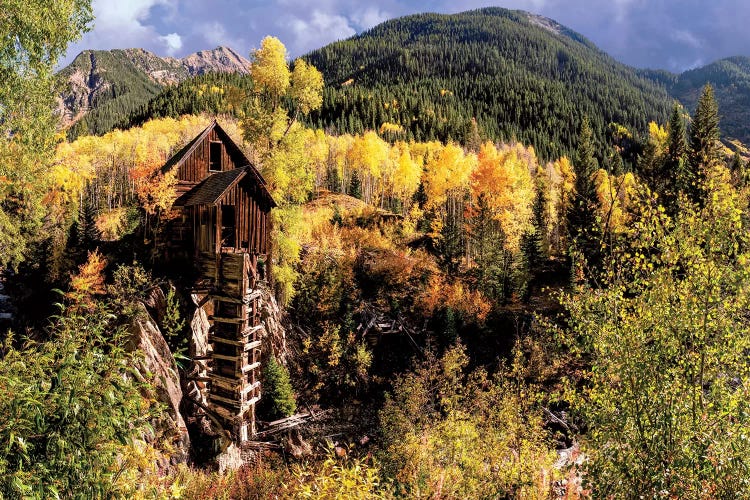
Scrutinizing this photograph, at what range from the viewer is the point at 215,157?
20.6 m

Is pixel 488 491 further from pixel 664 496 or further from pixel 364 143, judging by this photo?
pixel 364 143

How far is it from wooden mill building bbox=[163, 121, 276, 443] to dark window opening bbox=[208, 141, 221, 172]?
969 millimetres

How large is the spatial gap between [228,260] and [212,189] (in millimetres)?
3350

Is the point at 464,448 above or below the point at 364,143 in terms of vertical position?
below

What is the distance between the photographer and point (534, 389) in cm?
2286

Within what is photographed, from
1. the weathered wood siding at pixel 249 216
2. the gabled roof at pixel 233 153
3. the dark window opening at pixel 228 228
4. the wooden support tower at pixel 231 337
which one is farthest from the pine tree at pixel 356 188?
the wooden support tower at pixel 231 337

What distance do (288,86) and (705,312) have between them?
1989 centimetres

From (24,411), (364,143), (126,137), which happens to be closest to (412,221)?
(364,143)

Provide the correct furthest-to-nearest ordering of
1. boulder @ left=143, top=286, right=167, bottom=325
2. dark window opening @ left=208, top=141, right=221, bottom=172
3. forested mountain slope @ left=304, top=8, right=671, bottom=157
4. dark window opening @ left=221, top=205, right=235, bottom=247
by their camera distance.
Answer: forested mountain slope @ left=304, top=8, right=671, bottom=157 < dark window opening @ left=208, top=141, right=221, bottom=172 < dark window opening @ left=221, top=205, right=235, bottom=247 < boulder @ left=143, top=286, right=167, bottom=325

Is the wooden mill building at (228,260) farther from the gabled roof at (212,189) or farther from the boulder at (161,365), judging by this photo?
the boulder at (161,365)

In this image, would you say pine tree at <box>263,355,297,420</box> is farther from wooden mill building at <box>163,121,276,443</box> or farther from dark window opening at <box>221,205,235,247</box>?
dark window opening at <box>221,205,235,247</box>

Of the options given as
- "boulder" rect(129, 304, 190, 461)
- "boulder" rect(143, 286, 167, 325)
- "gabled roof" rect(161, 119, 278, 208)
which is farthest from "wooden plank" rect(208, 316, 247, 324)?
"gabled roof" rect(161, 119, 278, 208)

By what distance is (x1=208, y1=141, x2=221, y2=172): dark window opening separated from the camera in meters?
20.5

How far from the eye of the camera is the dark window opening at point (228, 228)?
17.9 metres
